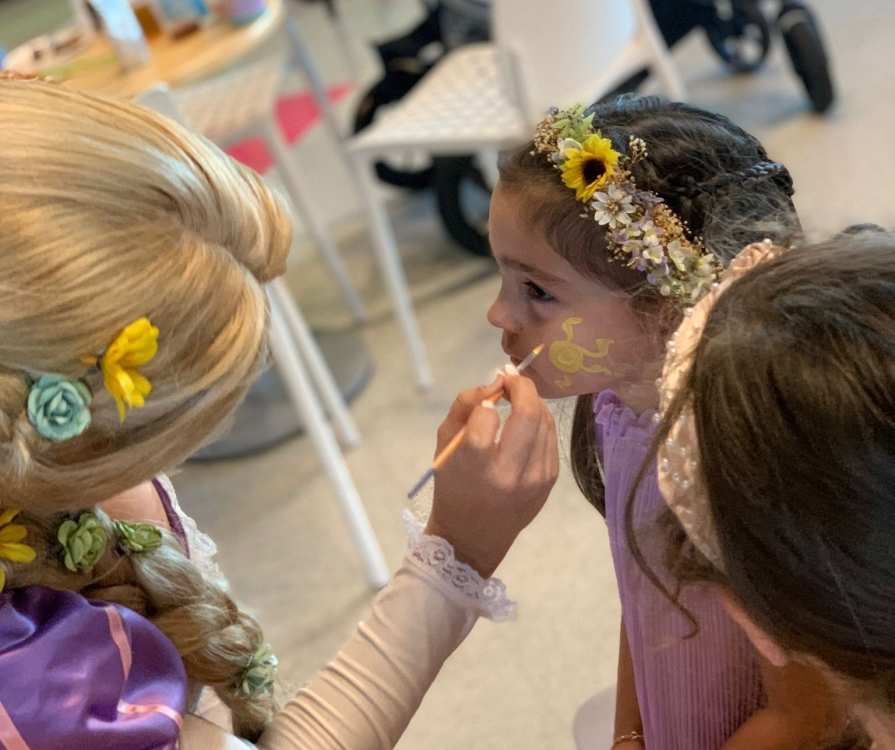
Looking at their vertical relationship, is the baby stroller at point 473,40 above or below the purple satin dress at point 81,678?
below

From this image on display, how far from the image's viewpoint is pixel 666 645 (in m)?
0.82

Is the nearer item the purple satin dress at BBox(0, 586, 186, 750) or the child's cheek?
the purple satin dress at BBox(0, 586, 186, 750)

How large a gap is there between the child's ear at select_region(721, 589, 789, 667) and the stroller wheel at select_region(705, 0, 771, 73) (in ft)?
8.34

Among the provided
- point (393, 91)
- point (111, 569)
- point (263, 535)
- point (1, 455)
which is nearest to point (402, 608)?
point (111, 569)

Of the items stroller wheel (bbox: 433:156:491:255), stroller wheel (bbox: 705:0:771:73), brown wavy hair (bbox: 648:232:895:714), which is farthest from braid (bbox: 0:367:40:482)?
stroller wheel (bbox: 705:0:771:73)

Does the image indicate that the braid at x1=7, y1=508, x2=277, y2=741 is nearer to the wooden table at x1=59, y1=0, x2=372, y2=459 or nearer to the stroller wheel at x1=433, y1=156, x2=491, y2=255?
the wooden table at x1=59, y1=0, x2=372, y2=459

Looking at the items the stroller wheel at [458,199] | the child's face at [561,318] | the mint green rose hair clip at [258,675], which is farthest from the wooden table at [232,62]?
the mint green rose hair clip at [258,675]

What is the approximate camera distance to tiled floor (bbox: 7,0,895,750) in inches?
54.1

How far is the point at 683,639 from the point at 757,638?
19cm

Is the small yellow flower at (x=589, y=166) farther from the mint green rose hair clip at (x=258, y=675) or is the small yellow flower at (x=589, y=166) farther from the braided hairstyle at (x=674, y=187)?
the mint green rose hair clip at (x=258, y=675)

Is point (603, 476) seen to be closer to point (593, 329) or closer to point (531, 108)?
point (593, 329)

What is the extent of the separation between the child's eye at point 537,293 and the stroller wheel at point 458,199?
165cm

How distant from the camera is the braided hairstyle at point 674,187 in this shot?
750mm

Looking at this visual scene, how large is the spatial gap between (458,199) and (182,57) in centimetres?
90
